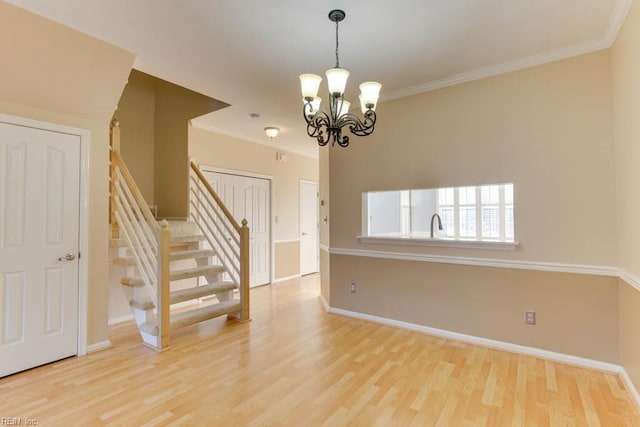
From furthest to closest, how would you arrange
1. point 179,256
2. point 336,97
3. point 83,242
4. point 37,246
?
point 179,256 → point 83,242 → point 37,246 → point 336,97

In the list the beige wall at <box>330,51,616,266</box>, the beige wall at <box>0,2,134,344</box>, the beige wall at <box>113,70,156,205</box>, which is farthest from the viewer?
the beige wall at <box>113,70,156,205</box>

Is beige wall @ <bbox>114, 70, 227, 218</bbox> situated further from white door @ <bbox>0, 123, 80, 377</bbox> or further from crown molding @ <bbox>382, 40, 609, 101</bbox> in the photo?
crown molding @ <bbox>382, 40, 609, 101</bbox>

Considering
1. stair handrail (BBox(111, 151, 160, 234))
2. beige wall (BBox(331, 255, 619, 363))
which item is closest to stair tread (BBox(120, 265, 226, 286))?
stair handrail (BBox(111, 151, 160, 234))

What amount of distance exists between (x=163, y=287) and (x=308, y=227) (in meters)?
4.15

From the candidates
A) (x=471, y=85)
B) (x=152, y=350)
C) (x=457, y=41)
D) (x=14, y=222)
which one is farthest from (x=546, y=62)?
(x=14, y=222)

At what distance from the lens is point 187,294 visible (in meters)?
3.52

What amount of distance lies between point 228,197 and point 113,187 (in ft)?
6.32

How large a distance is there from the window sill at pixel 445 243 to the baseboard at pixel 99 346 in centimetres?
283

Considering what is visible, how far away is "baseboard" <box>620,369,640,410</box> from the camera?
2172 mm

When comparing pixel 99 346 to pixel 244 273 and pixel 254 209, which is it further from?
pixel 254 209

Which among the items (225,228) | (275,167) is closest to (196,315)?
(225,228)

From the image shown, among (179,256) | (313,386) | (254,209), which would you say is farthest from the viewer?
(254,209)

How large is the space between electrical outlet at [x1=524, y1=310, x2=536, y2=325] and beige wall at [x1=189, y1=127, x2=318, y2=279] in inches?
165

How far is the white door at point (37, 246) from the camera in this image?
257 centimetres
